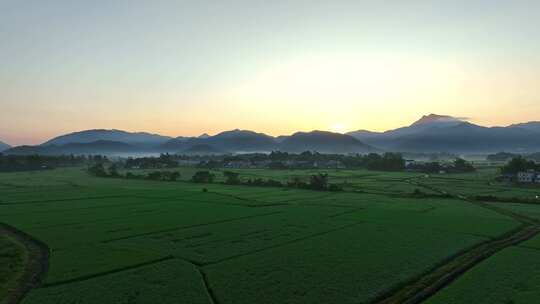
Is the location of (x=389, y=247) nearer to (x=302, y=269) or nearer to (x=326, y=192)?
(x=302, y=269)

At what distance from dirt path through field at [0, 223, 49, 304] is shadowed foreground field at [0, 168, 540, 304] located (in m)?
0.60

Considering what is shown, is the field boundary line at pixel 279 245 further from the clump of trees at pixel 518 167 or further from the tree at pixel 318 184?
the clump of trees at pixel 518 167

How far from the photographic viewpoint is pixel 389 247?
3064 cm

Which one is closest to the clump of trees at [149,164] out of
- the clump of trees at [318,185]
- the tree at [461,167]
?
the clump of trees at [318,185]

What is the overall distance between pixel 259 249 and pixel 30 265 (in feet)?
49.7

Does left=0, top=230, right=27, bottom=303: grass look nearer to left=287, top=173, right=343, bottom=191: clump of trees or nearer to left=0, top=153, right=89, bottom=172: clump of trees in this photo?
left=287, top=173, right=343, bottom=191: clump of trees

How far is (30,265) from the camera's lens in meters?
26.8

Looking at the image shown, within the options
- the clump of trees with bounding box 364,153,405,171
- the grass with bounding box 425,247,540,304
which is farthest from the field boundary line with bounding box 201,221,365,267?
the clump of trees with bounding box 364,153,405,171

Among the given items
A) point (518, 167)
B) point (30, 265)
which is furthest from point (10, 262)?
point (518, 167)

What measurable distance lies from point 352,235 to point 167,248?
1552cm

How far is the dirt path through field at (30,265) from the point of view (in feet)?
70.3

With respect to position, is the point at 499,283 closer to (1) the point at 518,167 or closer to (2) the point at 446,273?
(2) the point at 446,273

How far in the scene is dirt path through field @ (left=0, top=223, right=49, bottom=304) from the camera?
2144cm

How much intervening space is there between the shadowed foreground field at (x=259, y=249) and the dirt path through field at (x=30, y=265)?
60cm
